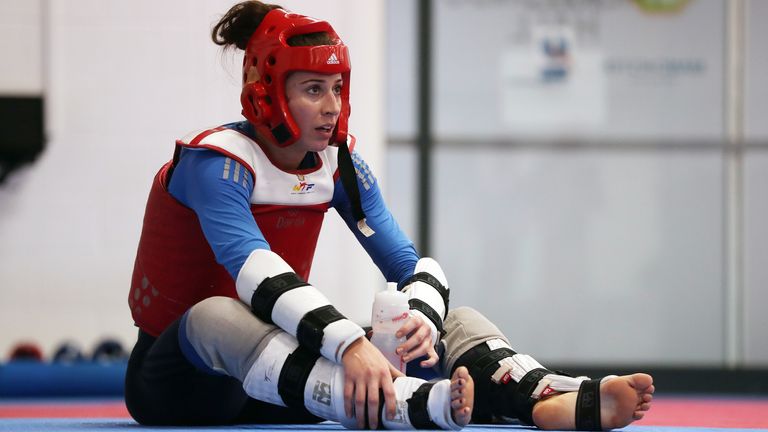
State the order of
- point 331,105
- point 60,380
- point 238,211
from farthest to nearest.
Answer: point 60,380, point 331,105, point 238,211

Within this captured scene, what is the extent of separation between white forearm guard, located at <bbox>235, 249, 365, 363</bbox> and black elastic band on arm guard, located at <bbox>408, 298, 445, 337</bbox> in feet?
0.96

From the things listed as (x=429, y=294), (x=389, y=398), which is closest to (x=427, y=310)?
(x=429, y=294)

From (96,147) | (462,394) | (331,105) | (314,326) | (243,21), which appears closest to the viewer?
(462,394)

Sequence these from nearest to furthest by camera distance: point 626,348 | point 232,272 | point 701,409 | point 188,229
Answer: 1. point 232,272
2. point 188,229
3. point 701,409
4. point 626,348

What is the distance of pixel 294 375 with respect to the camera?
2.71 m

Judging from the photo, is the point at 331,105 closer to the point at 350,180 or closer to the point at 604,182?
the point at 350,180

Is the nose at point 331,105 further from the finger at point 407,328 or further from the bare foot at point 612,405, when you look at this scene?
the bare foot at point 612,405

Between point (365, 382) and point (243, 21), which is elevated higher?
point (243, 21)

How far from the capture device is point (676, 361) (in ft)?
28.2

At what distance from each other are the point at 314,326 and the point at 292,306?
0.08 metres

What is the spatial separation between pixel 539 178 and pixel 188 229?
568cm

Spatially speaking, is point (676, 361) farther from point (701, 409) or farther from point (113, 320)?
point (113, 320)

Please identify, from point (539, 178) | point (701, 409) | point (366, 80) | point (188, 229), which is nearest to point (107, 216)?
point (366, 80)

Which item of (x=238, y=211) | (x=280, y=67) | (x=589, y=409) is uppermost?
(x=280, y=67)
